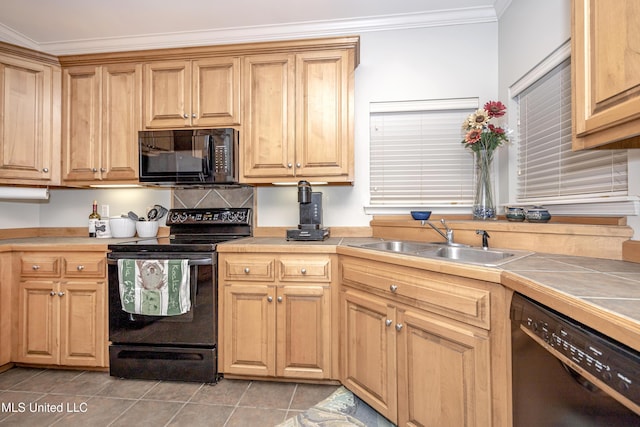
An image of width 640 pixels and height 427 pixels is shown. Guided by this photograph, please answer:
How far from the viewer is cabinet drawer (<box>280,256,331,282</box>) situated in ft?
6.21

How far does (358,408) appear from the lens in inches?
67.1

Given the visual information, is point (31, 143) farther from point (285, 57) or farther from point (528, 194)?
point (528, 194)

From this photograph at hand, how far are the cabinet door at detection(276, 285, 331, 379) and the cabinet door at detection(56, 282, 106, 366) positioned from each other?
1219mm

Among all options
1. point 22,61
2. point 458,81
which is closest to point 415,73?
point 458,81

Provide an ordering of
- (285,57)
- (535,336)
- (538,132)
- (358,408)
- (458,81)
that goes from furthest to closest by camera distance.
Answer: (458,81) < (285,57) < (538,132) < (358,408) < (535,336)

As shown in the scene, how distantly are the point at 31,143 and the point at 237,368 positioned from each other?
2.26m

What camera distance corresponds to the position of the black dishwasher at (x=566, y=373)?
573 mm

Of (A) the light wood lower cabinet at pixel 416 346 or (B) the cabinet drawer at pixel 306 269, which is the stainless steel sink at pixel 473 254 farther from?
(B) the cabinet drawer at pixel 306 269

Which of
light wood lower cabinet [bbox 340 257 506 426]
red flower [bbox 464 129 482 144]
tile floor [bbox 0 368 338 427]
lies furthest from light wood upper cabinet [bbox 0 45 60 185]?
red flower [bbox 464 129 482 144]

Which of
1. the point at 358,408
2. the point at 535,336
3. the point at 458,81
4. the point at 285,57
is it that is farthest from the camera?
the point at 458,81

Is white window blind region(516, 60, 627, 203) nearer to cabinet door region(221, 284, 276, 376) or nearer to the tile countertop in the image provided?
the tile countertop

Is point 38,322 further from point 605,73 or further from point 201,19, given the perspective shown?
point 605,73

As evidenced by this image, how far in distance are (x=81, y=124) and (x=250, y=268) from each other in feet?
5.92

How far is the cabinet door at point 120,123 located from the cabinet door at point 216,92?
479 millimetres
